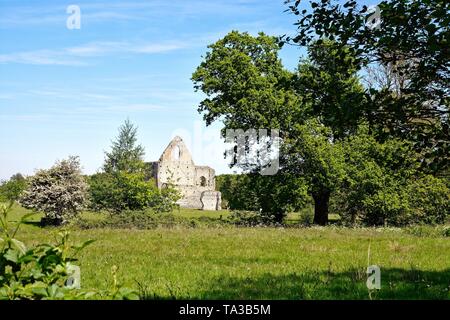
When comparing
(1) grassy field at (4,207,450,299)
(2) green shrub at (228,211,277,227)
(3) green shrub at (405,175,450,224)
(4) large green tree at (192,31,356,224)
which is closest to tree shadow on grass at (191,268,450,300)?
(1) grassy field at (4,207,450,299)

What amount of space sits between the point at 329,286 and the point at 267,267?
2878 millimetres

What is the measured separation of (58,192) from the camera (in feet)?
126

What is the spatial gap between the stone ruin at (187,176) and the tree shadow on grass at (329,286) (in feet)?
219

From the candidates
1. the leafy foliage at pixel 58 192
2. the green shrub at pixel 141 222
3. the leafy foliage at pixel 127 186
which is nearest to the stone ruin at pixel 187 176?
the leafy foliage at pixel 127 186

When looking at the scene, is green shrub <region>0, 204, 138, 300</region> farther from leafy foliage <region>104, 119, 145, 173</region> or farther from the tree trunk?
leafy foliage <region>104, 119, 145, 173</region>

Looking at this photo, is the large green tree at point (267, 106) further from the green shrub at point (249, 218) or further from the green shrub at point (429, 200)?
the green shrub at point (429, 200)

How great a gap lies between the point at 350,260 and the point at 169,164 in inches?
2649

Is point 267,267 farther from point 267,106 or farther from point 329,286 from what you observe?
point 267,106

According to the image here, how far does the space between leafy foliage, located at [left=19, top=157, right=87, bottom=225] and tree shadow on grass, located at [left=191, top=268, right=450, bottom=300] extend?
30.5 m

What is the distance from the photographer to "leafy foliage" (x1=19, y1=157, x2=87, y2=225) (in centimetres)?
3841

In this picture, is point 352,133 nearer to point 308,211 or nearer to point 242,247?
point 308,211

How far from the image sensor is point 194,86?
129 ft

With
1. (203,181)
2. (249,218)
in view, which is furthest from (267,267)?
(203,181)

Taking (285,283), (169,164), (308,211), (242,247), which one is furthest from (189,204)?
(285,283)
